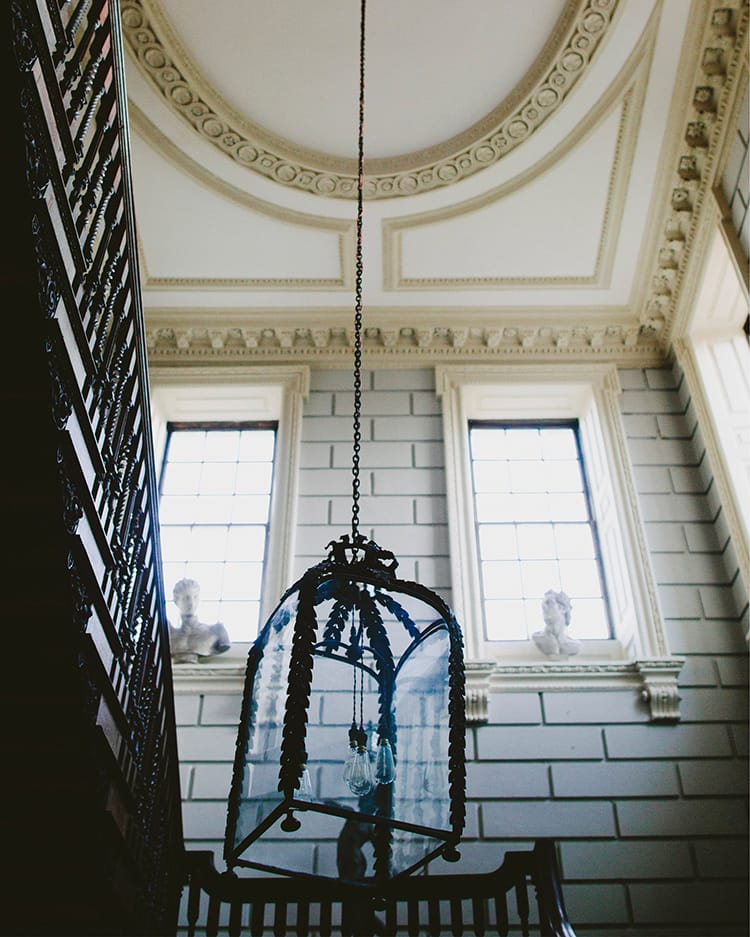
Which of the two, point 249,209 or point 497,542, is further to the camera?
point 249,209

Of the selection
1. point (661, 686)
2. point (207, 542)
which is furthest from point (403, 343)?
point (661, 686)

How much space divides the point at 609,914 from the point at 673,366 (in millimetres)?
4765

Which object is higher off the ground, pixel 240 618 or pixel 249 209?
pixel 249 209

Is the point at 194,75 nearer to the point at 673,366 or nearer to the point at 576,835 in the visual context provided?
the point at 673,366

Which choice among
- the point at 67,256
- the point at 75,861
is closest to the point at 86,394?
the point at 67,256

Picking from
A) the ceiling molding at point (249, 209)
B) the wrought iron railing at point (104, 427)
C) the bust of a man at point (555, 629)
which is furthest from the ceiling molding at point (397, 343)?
the wrought iron railing at point (104, 427)

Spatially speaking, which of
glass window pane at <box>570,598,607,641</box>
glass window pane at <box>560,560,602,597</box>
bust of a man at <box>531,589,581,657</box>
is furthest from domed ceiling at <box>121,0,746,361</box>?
bust of a man at <box>531,589,581,657</box>

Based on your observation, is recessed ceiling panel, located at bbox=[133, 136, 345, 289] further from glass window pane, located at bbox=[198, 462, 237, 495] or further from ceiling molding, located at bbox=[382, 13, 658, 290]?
glass window pane, located at bbox=[198, 462, 237, 495]

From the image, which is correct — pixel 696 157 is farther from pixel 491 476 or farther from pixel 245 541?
pixel 245 541

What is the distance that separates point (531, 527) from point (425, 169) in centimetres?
317

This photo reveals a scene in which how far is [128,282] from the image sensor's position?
3555 mm

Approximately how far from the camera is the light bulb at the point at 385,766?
288 cm

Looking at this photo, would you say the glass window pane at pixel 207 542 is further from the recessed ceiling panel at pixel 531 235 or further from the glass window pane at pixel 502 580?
the recessed ceiling panel at pixel 531 235

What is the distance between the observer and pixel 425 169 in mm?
7293
